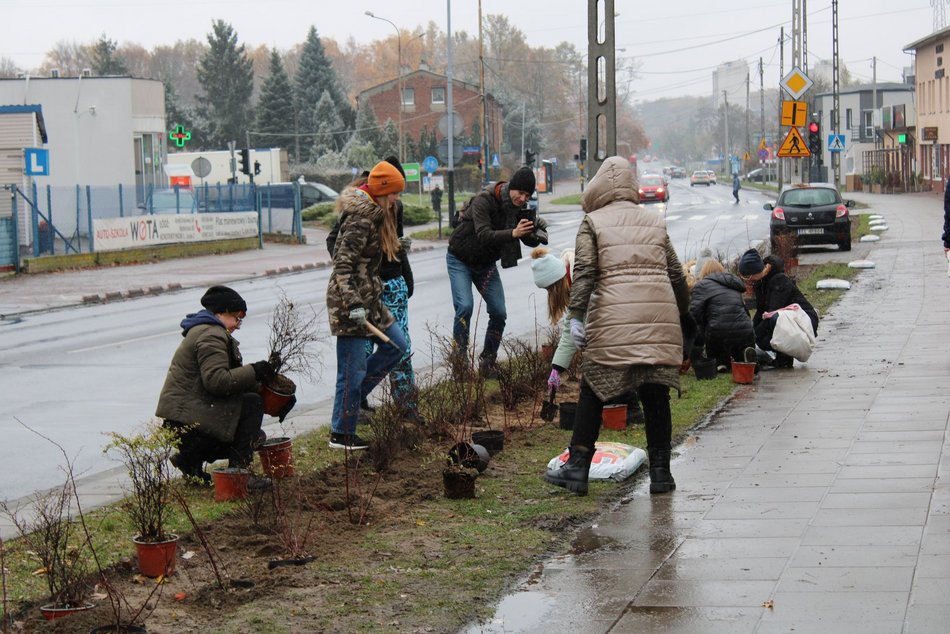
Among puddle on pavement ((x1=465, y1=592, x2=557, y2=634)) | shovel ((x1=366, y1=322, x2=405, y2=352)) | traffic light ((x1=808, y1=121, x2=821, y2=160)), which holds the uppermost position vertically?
traffic light ((x1=808, y1=121, x2=821, y2=160))

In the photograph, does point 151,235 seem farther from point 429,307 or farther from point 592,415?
point 592,415

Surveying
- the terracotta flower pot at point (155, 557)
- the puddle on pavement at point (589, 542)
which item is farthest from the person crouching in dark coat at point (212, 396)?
the puddle on pavement at point (589, 542)

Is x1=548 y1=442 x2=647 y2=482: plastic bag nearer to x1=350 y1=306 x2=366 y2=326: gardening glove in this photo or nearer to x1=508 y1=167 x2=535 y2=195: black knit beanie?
x1=350 y1=306 x2=366 y2=326: gardening glove

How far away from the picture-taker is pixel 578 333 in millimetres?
6891

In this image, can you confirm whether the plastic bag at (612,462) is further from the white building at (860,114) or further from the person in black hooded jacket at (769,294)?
the white building at (860,114)

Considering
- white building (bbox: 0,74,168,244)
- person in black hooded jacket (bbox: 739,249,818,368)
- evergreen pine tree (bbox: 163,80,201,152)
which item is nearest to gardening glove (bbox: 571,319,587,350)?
person in black hooded jacket (bbox: 739,249,818,368)

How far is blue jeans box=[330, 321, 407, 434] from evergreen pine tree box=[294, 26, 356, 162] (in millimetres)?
94431

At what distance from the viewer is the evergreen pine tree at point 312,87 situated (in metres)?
102

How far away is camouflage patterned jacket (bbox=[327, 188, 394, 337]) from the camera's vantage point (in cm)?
823

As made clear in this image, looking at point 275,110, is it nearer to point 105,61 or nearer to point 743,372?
point 105,61

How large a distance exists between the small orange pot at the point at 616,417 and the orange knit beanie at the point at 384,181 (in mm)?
2166

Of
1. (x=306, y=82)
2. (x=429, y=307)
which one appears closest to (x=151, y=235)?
(x=429, y=307)

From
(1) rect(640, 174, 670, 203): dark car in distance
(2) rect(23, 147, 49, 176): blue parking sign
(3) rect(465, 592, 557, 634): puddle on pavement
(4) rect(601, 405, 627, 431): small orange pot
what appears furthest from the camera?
(1) rect(640, 174, 670, 203): dark car in distance

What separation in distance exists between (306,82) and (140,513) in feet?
330
